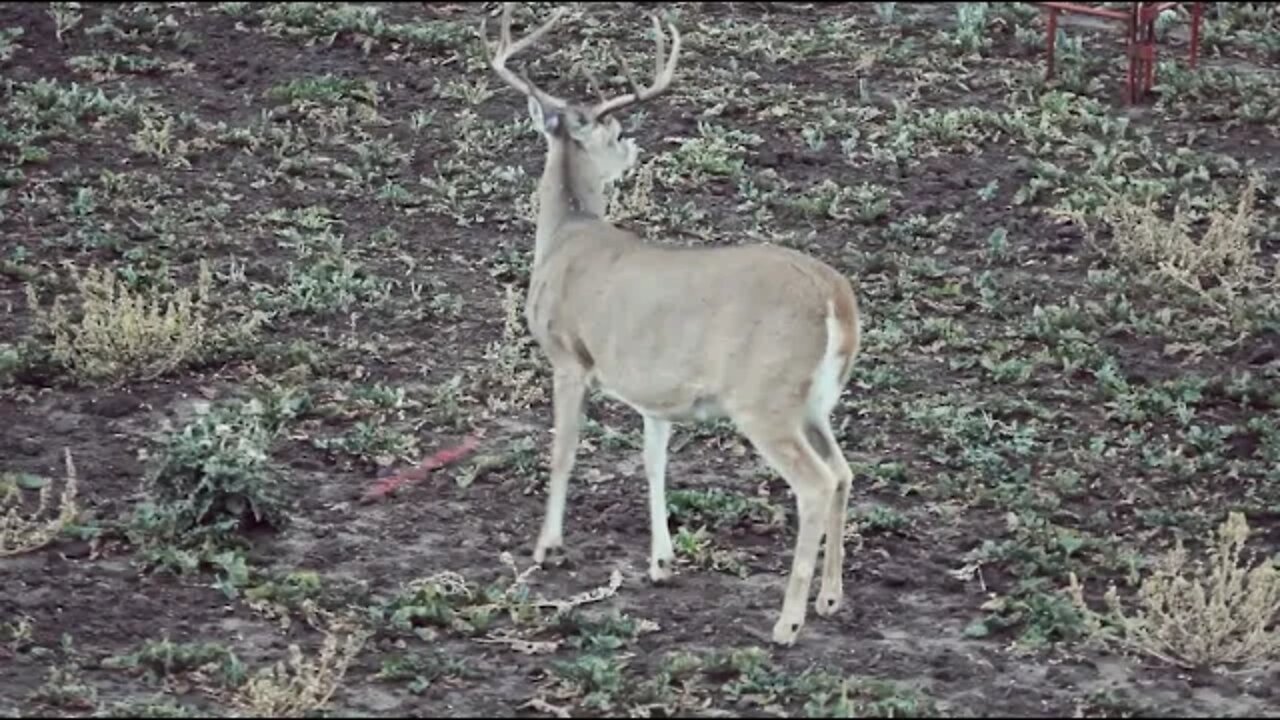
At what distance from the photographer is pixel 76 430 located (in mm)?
9500

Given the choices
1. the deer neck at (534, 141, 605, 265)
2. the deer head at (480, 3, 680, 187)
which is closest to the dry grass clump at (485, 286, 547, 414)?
the deer neck at (534, 141, 605, 265)

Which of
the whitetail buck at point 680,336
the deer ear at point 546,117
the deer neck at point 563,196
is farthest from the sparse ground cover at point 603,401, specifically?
the deer ear at point 546,117

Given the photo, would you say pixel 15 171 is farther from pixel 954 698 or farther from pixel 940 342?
pixel 954 698

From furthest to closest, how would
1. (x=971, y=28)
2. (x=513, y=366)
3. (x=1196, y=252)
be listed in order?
(x=971, y=28) < (x=1196, y=252) < (x=513, y=366)

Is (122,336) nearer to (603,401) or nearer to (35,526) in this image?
(35,526)

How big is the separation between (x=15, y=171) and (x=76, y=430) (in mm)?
3329

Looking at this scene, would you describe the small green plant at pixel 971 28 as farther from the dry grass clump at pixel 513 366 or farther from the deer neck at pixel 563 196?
the deer neck at pixel 563 196

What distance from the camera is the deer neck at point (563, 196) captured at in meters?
8.43

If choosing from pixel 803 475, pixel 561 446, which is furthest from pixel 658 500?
pixel 803 475

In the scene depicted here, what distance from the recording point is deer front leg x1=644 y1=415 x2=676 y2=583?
810 cm

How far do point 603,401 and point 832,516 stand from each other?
2.53 m

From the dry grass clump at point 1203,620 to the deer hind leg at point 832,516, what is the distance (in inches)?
31.1

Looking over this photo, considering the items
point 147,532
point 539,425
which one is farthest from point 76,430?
point 539,425

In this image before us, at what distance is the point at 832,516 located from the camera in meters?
7.64
